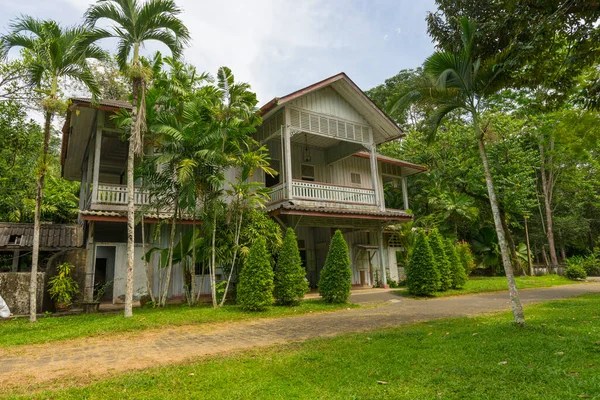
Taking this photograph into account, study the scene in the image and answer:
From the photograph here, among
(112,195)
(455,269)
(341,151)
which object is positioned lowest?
(455,269)

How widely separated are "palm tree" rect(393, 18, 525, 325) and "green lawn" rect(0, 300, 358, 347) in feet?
17.0

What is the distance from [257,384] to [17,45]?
1059 centimetres

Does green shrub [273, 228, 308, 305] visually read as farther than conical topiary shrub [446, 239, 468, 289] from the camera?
No

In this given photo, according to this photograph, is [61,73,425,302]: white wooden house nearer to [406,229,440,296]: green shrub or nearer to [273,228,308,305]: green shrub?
[273,228,308,305]: green shrub

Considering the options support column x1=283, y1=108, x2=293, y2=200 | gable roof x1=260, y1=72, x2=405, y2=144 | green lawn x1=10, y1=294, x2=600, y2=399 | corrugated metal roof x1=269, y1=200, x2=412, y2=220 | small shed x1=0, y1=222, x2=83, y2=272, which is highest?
gable roof x1=260, y1=72, x2=405, y2=144

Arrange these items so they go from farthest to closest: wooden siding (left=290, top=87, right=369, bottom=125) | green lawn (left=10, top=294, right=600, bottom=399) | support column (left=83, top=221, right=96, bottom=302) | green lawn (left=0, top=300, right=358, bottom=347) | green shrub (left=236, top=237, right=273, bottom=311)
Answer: wooden siding (left=290, top=87, right=369, bottom=125)
support column (left=83, top=221, right=96, bottom=302)
green shrub (left=236, top=237, right=273, bottom=311)
green lawn (left=0, top=300, right=358, bottom=347)
green lawn (left=10, top=294, right=600, bottom=399)

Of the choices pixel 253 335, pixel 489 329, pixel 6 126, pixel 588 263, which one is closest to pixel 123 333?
pixel 253 335

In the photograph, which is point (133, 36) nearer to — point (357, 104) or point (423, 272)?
point (357, 104)

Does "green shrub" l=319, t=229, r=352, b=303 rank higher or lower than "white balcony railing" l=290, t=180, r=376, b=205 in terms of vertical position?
lower

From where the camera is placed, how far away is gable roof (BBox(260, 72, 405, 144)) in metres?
14.0

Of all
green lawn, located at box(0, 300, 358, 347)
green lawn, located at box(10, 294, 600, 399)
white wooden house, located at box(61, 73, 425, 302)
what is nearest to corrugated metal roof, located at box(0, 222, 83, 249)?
white wooden house, located at box(61, 73, 425, 302)

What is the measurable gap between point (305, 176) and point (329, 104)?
3.55 meters

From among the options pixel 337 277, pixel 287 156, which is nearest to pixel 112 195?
pixel 287 156

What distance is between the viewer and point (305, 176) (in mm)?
17047
